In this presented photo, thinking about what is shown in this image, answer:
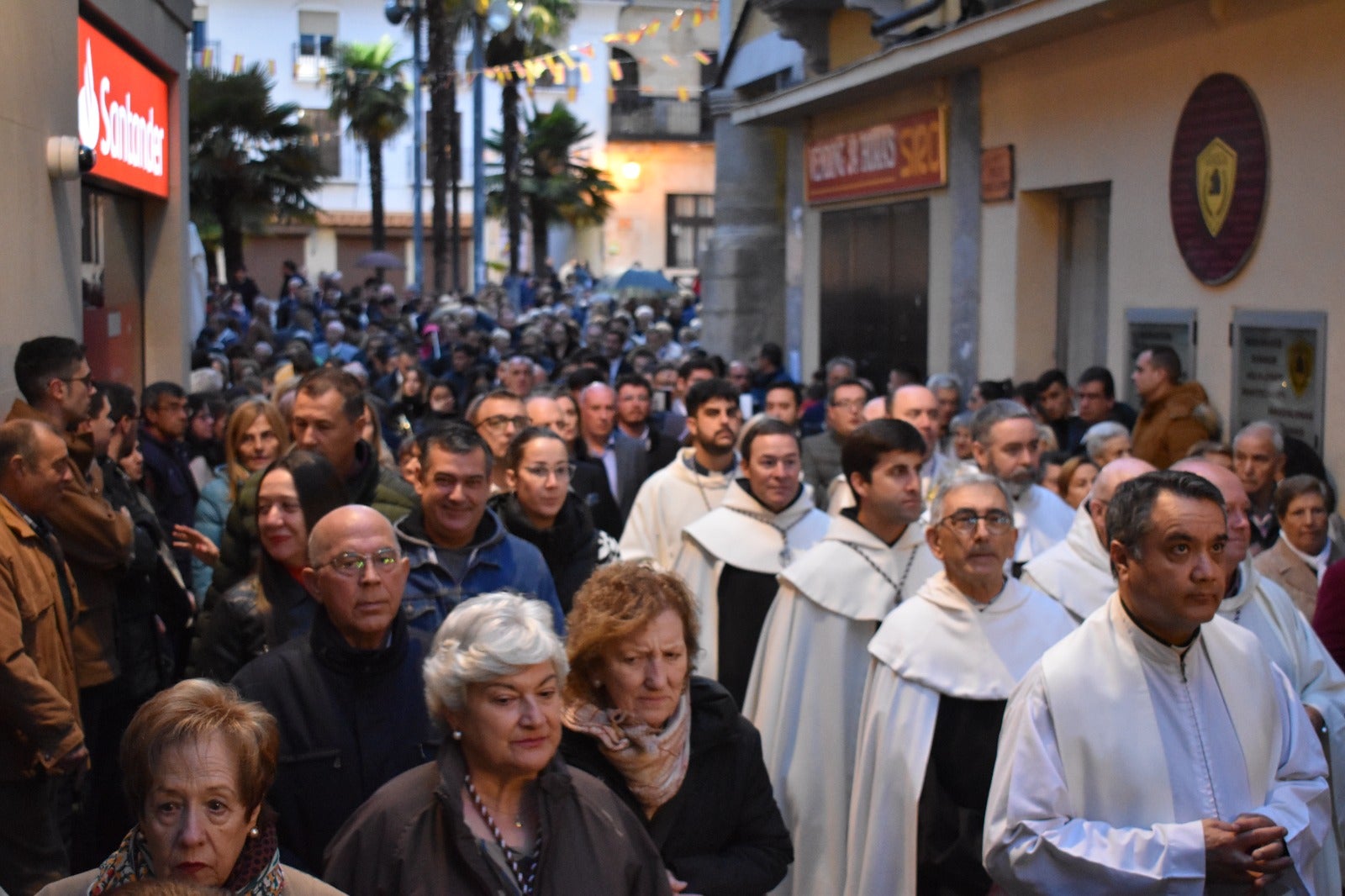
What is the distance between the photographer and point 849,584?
618cm

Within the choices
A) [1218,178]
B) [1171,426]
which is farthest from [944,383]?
[1218,178]

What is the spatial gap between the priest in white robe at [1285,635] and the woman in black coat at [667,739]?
1701 millimetres

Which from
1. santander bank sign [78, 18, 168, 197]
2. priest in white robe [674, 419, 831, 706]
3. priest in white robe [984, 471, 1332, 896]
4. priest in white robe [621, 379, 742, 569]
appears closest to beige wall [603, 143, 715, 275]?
santander bank sign [78, 18, 168, 197]

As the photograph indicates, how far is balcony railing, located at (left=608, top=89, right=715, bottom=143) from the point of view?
55531 millimetres

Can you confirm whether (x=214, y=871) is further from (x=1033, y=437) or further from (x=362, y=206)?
(x=362, y=206)

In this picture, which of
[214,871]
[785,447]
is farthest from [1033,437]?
[214,871]

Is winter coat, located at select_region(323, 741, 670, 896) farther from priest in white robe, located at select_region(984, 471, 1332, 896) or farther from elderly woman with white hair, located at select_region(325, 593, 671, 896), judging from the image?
priest in white robe, located at select_region(984, 471, 1332, 896)

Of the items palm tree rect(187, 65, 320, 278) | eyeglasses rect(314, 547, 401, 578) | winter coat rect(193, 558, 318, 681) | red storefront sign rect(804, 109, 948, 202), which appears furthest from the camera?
palm tree rect(187, 65, 320, 278)

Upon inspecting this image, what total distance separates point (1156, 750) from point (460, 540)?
2380mm

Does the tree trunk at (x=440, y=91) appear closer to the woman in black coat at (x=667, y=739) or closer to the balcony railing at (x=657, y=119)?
the balcony railing at (x=657, y=119)

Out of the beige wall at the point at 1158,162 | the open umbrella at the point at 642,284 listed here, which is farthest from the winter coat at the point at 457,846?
the open umbrella at the point at 642,284

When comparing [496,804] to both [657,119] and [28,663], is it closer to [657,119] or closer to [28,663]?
[28,663]

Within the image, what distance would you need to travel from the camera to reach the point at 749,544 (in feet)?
23.3

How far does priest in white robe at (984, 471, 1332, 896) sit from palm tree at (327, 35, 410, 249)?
143ft
